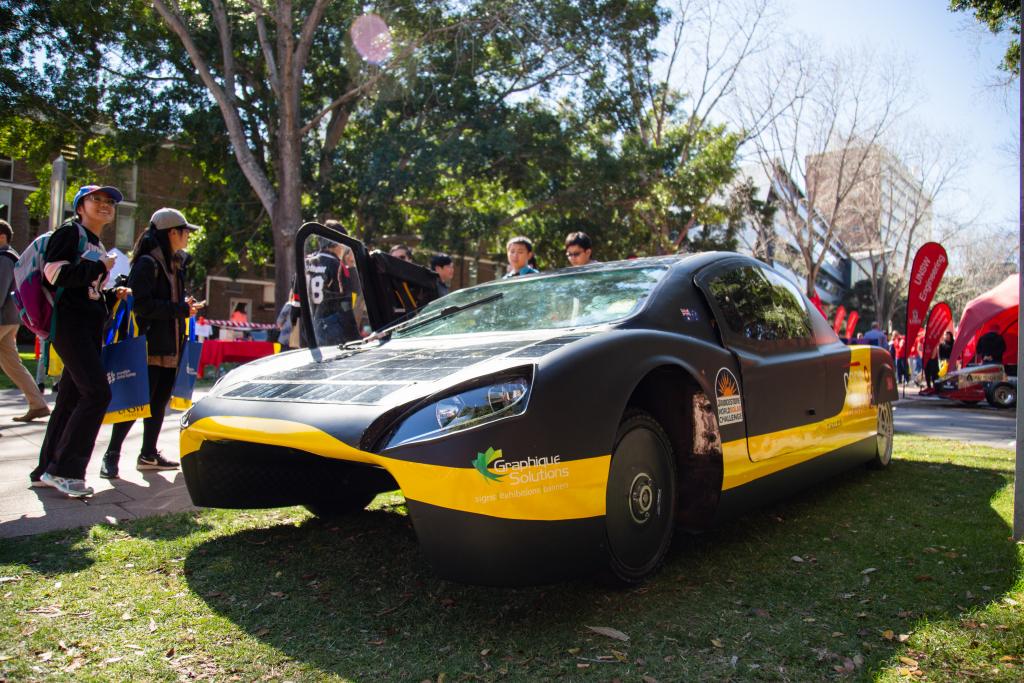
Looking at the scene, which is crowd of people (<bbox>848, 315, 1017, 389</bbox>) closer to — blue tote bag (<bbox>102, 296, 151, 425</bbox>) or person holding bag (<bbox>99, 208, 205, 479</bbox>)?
person holding bag (<bbox>99, 208, 205, 479</bbox>)

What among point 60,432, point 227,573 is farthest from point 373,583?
point 60,432

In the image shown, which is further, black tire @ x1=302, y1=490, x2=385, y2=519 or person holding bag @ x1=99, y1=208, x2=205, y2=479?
person holding bag @ x1=99, y1=208, x2=205, y2=479

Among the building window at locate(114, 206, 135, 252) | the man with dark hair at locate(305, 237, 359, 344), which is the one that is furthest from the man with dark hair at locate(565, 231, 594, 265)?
the building window at locate(114, 206, 135, 252)

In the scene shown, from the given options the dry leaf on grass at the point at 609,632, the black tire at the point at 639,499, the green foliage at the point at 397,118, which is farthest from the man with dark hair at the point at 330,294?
the green foliage at the point at 397,118

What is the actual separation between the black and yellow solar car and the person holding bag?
1.10m

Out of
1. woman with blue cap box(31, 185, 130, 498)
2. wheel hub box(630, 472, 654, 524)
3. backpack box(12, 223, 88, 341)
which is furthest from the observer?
backpack box(12, 223, 88, 341)

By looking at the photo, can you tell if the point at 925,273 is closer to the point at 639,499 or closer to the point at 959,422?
the point at 959,422

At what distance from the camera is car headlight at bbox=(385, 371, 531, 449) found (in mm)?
2416

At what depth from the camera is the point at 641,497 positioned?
9.37ft

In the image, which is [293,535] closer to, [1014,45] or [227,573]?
[227,573]

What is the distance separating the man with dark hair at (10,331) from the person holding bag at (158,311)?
2.40 meters

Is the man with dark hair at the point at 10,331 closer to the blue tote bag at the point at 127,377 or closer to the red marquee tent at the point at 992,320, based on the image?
the blue tote bag at the point at 127,377

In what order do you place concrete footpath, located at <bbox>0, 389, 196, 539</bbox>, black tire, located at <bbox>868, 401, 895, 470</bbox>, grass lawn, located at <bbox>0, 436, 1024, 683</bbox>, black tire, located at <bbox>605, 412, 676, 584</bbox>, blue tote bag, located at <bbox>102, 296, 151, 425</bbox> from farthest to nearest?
black tire, located at <bbox>868, 401, 895, 470</bbox> < blue tote bag, located at <bbox>102, 296, 151, 425</bbox> < concrete footpath, located at <bbox>0, 389, 196, 539</bbox> < black tire, located at <bbox>605, 412, 676, 584</bbox> < grass lawn, located at <bbox>0, 436, 1024, 683</bbox>

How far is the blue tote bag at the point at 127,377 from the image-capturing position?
4.61 meters
